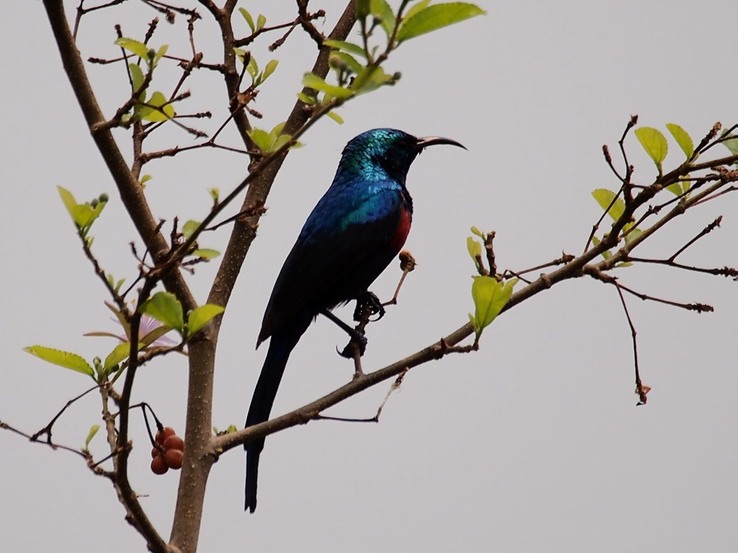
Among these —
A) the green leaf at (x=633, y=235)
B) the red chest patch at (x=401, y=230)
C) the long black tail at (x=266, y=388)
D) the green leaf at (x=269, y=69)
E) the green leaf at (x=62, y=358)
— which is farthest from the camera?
the red chest patch at (x=401, y=230)

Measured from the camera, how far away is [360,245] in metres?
4.01

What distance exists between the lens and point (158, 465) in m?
2.63

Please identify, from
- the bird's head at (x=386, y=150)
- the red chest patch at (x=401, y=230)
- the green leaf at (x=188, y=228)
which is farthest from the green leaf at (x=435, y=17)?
the bird's head at (x=386, y=150)

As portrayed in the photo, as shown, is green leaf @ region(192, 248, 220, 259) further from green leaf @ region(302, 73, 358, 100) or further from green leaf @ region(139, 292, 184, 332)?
green leaf @ region(302, 73, 358, 100)

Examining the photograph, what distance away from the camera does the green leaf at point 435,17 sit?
158 cm

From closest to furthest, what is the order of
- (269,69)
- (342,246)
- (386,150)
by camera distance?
(269,69) < (342,246) < (386,150)

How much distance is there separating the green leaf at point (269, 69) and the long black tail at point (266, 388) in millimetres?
1197

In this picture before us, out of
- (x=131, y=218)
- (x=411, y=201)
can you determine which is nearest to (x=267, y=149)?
(x=131, y=218)

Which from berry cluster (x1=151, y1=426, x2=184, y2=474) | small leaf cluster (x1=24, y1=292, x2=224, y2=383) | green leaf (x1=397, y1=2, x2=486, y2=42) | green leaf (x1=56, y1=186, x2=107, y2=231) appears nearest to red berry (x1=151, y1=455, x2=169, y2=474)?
berry cluster (x1=151, y1=426, x2=184, y2=474)

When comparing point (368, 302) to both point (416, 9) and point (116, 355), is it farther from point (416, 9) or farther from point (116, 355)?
point (416, 9)

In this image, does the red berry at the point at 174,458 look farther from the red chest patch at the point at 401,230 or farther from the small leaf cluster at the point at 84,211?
the red chest patch at the point at 401,230

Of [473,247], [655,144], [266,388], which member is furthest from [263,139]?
[266,388]

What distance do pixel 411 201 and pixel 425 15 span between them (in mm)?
2887

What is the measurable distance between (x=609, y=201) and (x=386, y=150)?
2099 mm
